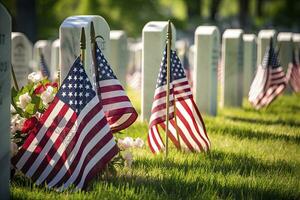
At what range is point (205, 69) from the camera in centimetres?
1229

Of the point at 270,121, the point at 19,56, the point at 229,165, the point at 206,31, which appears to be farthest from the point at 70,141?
the point at 19,56

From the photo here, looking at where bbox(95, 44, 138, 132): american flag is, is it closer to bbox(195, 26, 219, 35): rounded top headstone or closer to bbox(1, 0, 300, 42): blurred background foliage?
bbox(195, 26, 219, 35): rounded top headstone

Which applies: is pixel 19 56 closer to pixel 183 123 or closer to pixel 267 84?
pixel 267 84

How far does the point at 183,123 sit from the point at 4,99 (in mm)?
3136

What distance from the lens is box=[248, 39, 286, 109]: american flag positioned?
1341cm

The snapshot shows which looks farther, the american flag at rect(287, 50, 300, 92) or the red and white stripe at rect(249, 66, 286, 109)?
the american flag at rect(287, 50, 300, 92)

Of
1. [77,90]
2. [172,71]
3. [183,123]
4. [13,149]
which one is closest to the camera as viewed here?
[77,90]

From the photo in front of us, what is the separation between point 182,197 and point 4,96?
1789 mm

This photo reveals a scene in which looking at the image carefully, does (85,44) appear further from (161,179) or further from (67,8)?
(67,8)

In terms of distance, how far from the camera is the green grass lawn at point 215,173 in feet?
19.8

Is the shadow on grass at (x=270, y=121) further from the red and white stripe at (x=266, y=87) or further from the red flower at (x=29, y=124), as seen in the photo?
the red flower at (x=29, y=124)

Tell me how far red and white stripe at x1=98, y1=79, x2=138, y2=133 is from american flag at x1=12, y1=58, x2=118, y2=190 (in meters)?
0.46

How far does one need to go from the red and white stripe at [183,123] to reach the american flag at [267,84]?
5.37m

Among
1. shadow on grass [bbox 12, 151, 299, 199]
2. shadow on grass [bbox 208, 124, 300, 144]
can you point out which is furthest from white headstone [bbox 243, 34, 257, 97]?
shadow on grass [bbox 12, 151, 299, 199]
